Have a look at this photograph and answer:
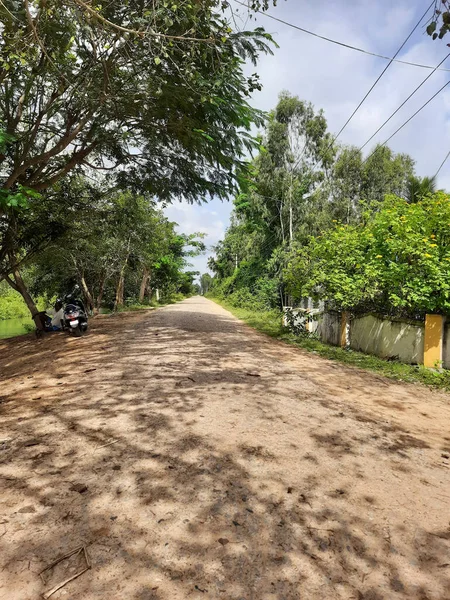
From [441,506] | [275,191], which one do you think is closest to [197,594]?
[441,506]

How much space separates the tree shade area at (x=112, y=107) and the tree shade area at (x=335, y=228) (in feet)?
5.11

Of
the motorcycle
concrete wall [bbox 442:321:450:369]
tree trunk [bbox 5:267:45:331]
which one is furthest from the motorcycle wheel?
concrete wall [bbox 442:321:450:369]

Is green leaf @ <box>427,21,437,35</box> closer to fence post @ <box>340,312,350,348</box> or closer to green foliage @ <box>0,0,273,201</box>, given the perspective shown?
green foliage @ <box>0,0,273,201</box>

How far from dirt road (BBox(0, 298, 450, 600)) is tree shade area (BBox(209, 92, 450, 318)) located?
12.9ft

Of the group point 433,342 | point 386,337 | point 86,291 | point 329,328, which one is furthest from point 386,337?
point 86,291

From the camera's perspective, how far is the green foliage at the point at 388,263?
7785 millimetres

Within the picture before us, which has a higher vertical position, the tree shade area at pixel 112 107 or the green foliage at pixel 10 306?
Answer: the tree shade area at pixel 112 107

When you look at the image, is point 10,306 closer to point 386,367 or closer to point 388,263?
point 388,263

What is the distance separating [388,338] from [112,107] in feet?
25.8

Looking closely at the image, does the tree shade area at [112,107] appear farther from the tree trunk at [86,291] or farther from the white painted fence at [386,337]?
the tree trunk at [86,291]

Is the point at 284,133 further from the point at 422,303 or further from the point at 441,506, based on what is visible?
the point at 441,506

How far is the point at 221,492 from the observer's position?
2609mm

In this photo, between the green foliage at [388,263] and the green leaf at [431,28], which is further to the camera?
the green foliage at [388,263]

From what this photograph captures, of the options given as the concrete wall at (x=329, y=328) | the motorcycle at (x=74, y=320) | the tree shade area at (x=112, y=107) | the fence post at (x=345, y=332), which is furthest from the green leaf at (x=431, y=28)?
the motorcycle at (x=74, y=320)
